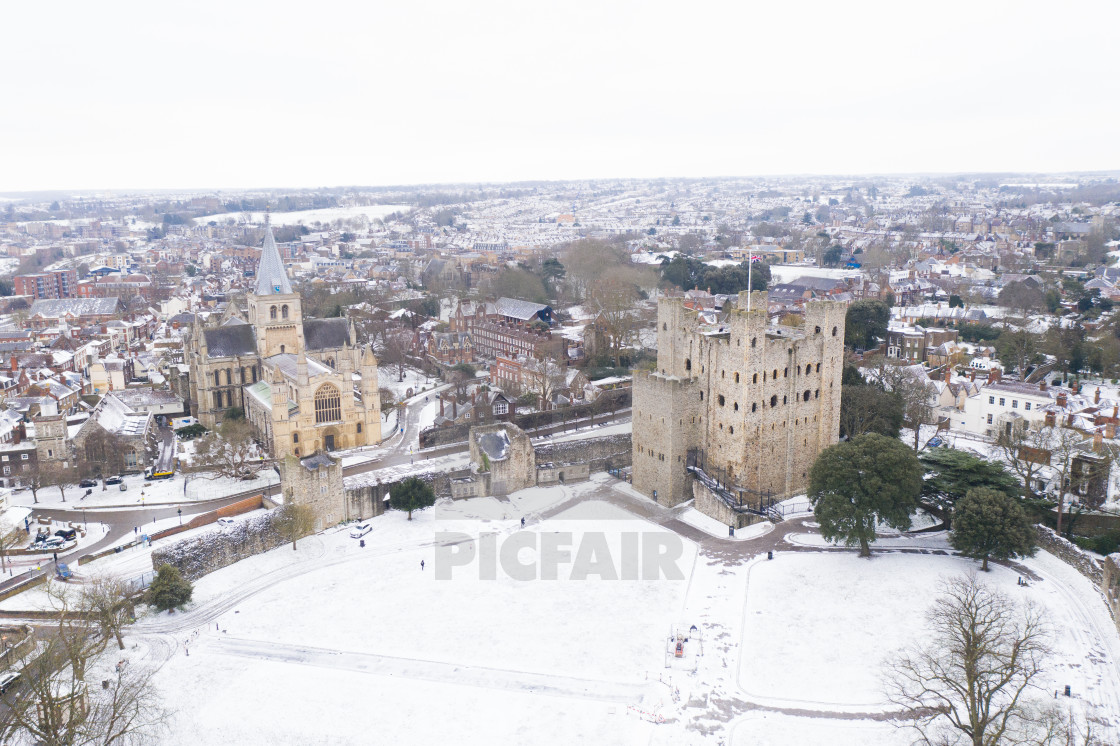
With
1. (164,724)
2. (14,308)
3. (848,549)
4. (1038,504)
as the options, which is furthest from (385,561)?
(14,308)

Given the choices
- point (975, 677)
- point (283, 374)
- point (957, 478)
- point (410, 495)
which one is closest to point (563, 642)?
point (975, 677)

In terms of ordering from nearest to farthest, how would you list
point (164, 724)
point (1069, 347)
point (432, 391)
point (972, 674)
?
point (972, 674) → point (164, 724) → point (1069, 347) → point (432, 391)

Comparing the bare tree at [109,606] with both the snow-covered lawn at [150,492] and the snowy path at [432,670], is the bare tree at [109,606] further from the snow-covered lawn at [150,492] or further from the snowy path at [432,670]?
the snow-covered lawn at [150,492]

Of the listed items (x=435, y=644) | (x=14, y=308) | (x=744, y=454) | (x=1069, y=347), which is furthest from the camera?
(x=14, y=308)

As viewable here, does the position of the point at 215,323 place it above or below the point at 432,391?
above

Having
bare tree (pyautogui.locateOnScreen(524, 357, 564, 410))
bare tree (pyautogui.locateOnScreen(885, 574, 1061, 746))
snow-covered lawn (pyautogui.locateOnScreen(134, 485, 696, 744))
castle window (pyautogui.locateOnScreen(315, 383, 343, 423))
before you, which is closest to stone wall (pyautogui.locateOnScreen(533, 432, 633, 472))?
snow-covered lawn (pyautogui.locateOnScreen(134, 485, 696, 744))

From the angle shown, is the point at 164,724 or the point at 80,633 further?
the point at 80,633

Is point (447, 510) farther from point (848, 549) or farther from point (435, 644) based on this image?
point (848, 549)
